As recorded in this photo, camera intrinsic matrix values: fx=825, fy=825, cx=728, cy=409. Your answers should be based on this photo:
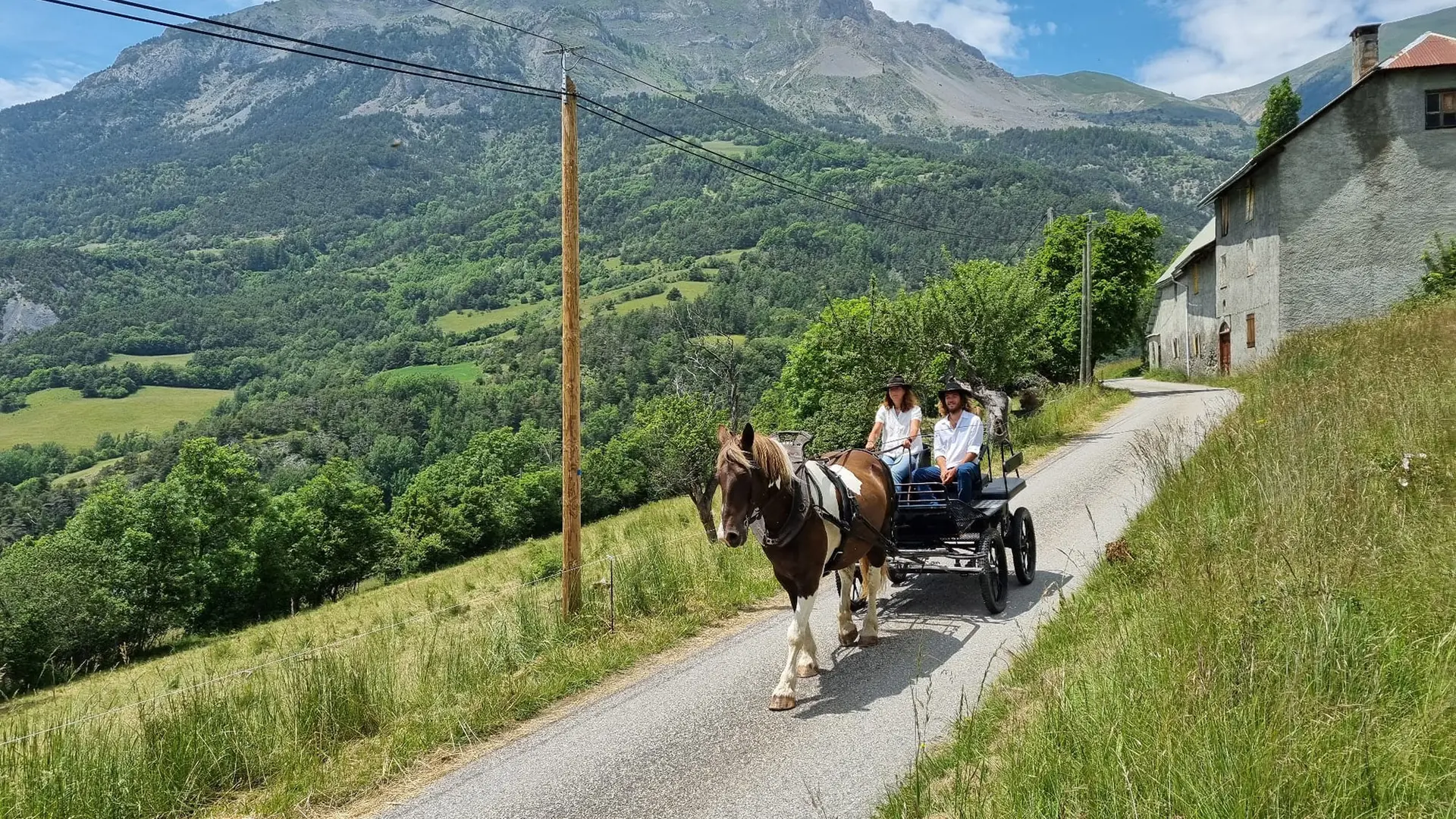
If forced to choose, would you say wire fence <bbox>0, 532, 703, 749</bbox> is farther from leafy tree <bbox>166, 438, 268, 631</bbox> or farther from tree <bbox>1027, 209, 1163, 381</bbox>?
leafy tree <bbox>166, 438, 268, 631</bbox>

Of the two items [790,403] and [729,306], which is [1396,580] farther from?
[729,306]

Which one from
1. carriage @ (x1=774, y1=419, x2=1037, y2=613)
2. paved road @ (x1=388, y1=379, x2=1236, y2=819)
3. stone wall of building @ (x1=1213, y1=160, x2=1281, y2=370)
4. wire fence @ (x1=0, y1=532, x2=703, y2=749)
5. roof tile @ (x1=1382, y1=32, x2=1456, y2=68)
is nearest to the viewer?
paved road @ (x1=388, y1=379, x2=1236, y2=819)

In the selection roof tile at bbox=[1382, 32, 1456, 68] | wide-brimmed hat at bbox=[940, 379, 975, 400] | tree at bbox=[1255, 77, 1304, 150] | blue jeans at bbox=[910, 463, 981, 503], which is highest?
tree at bbox=[1255, 77, 1304, 150]

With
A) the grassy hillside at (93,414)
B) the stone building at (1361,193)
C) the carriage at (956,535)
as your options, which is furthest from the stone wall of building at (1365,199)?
the grassy hillside at (93,414)

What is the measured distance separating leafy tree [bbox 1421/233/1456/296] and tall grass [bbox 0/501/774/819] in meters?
24.8

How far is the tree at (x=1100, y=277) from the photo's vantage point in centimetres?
4606

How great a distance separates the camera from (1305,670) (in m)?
3.65

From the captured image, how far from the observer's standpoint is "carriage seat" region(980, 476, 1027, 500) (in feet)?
29.3

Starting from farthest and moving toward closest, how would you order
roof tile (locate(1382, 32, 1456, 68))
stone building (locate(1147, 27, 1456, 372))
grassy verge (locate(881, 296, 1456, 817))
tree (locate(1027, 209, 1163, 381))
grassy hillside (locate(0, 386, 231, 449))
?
grassy hillside (locate(0, 386, 231, 449))
tree (locate(1027, 209, 1163, 381))
stone building (locate(1147, 27, 1456, 372))
roof tile (locate(1382, 32, 1456, 68))
grassy verge (locate(881, 296, 1456, 817))

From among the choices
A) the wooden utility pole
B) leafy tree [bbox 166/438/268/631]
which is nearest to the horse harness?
the wooden utility pole

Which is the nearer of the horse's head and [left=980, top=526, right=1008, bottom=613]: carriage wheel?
the horse's head

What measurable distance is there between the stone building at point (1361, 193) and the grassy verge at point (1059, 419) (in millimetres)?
6145

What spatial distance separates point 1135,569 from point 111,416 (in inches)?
7284

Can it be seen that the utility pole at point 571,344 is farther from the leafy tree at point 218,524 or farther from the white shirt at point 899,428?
the leafy tree at point 218,524
